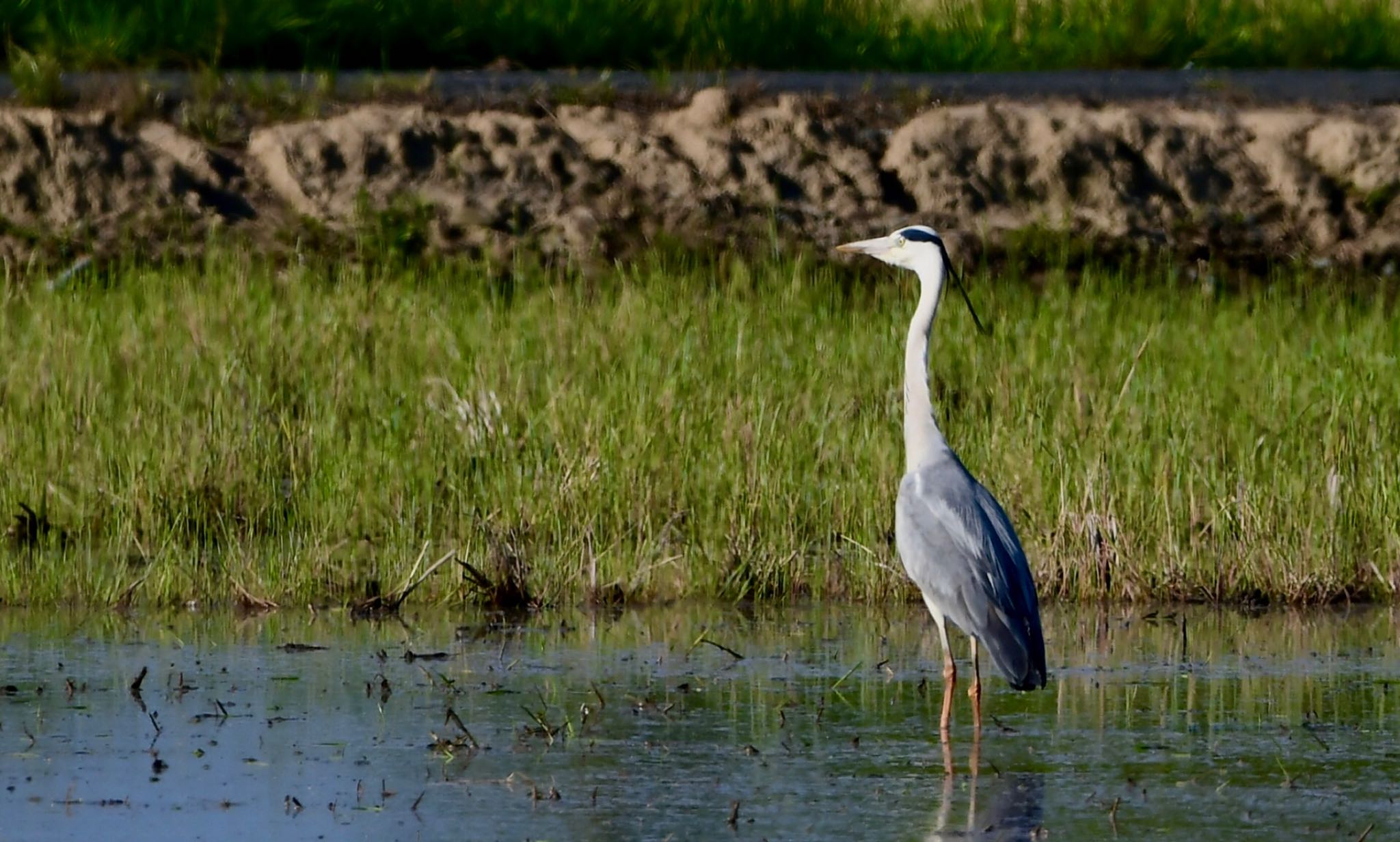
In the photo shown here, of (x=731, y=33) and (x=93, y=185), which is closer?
(x=93, y=185)

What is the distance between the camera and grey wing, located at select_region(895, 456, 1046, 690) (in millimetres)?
6137

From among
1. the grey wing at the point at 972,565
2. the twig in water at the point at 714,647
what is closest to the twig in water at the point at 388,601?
the twig in water at the point at 714,647

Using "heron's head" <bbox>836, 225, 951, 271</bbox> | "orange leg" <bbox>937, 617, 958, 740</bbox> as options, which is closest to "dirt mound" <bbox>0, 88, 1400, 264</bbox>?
"heron's head" <bbox>836, 225, 951, 271</bbox>

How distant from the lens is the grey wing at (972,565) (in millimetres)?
6137

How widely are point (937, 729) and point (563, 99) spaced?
26.1 feet

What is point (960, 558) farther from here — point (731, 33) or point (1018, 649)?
point (731, 33)

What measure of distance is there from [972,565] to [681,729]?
0.90 metres

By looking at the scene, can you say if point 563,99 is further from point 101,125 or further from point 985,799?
point 985,799

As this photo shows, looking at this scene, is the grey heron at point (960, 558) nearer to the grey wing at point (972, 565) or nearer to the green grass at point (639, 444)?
the grey wing at point (972, 565)

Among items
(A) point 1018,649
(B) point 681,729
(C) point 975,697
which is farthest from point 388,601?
(A) point 1018,649

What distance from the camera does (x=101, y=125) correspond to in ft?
42.2

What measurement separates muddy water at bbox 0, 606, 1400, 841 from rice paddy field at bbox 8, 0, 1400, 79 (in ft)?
30.2

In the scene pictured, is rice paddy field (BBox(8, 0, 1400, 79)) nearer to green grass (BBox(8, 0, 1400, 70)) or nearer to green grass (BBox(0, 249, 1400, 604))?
green grass (BBox(8, 0, 1400, 70))

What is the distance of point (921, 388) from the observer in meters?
6.99
